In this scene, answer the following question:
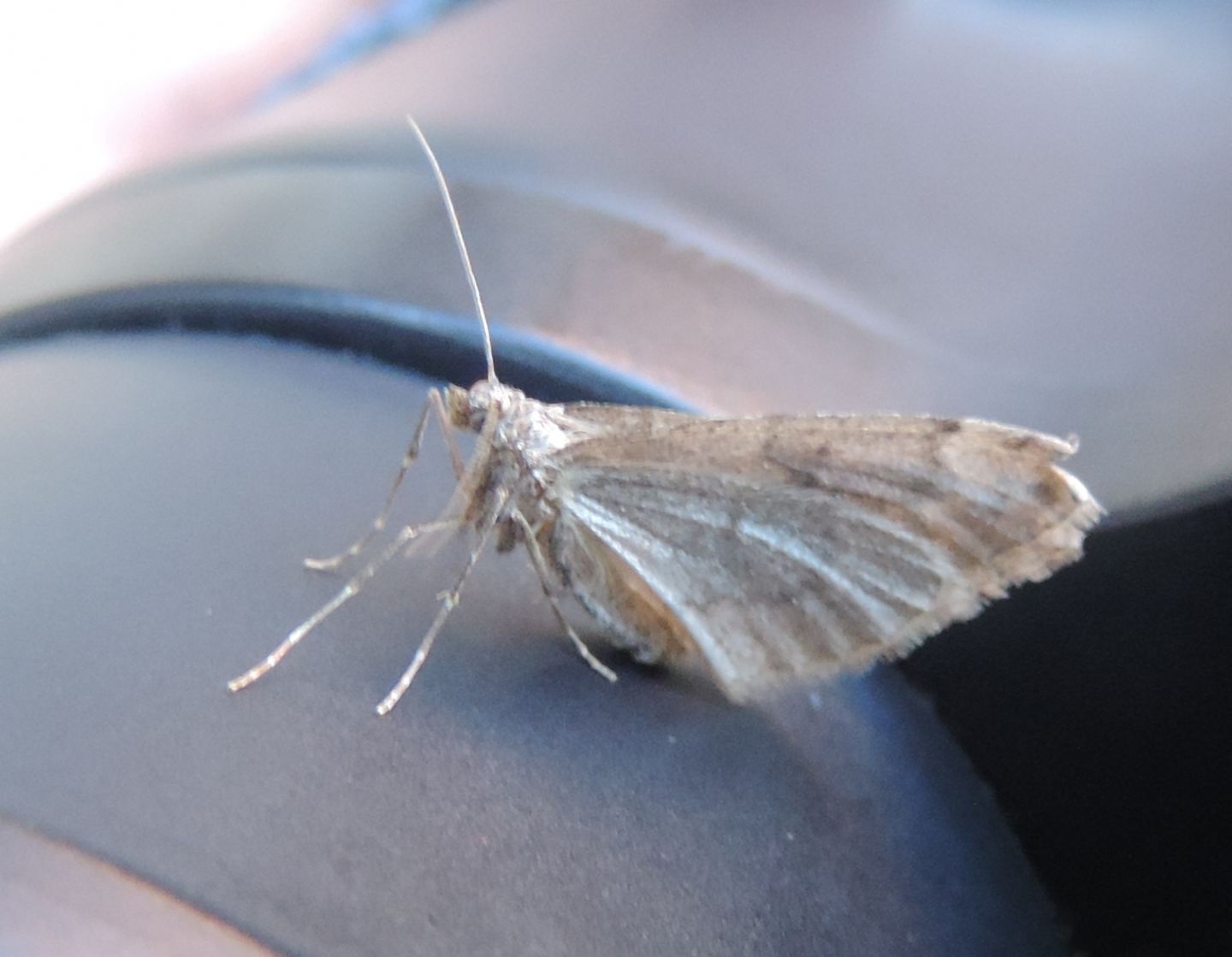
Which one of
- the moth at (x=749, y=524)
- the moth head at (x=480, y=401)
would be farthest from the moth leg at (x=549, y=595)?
the moth head at (x=480, y=401)

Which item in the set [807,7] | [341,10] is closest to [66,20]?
[341,10]

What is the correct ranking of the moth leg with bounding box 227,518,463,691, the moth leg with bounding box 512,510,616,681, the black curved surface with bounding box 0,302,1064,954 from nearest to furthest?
1. the black curved surface with bounding box 0,302,1064,954
2. the moth leg with bounding box 227,518,463,691
3. the moth leg with bounding box 512,510,616,681

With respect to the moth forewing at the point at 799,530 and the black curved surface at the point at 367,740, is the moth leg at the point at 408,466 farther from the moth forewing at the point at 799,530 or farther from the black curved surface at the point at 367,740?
the moth forewing at the point at 799,530

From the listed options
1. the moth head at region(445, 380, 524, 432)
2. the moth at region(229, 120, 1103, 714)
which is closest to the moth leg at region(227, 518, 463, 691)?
the moth at region(229, 120, 1103, 714)

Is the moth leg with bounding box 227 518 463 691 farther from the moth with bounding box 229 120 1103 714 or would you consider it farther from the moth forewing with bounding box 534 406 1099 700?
A: the moth forewing with bounding box 534 406 1099 700

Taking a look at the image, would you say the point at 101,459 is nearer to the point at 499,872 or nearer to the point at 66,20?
the point at 499,872

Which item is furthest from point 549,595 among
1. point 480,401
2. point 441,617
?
point 480,401

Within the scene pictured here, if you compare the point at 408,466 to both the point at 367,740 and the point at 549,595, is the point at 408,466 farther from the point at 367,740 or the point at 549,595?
the point at 367,740

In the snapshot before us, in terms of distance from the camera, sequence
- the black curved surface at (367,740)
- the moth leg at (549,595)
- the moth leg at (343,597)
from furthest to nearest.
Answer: the moth leg at (549,595) → the moth leg at (343,597) → the black curved surface at (367,740)

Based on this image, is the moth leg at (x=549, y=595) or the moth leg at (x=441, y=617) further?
the moth leg at (x=549, y=595)

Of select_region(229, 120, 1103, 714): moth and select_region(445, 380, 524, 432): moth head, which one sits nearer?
select_region(229, 120, 1103, 714): moth
